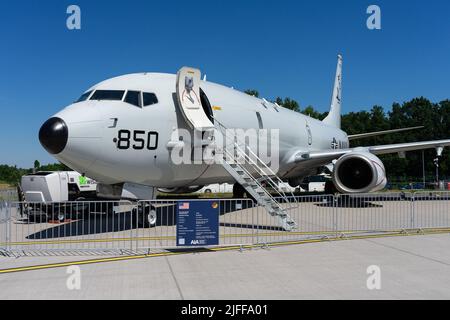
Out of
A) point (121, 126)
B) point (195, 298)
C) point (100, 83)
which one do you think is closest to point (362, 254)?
point (195, 298)

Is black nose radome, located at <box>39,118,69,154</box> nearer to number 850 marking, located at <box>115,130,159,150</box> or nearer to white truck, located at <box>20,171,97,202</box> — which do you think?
number 850 marking, located at <box>115,130,159,150</box>

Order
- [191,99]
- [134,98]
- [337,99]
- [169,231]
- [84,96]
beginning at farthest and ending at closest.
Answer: [337,99] < [191,99] < [169,231] < [84,96] < [134,98]

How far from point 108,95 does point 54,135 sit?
2050mm

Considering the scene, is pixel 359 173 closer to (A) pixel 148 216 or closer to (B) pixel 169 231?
(B) pixel 169 231

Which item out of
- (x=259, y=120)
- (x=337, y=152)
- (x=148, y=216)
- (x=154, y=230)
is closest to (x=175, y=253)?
(x=148, y=216)

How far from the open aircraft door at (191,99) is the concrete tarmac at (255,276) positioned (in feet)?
14.2

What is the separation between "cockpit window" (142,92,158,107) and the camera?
11148 millimetres

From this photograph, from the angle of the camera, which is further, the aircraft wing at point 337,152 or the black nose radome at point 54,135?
the aircraft wing at point 337,152

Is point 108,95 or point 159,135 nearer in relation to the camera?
point 108,95

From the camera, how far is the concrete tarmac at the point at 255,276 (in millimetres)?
5855

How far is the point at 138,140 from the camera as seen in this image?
10664 mm

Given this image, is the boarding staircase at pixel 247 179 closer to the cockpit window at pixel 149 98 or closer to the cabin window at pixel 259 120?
the cabin window at pixel 259 120

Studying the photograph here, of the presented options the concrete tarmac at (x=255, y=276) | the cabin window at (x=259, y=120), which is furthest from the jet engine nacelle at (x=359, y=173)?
the concrete tarmac at (x=255, y=276)

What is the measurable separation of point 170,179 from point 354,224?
19.3 ft
